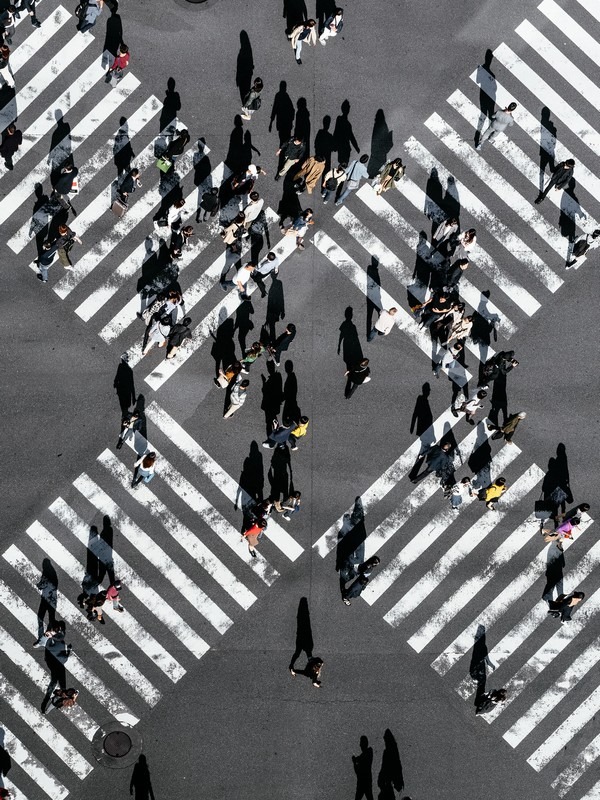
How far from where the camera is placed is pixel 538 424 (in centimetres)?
2219

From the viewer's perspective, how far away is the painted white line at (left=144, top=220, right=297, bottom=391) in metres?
22.0

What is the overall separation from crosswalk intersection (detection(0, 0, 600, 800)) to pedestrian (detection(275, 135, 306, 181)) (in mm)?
→ 1263

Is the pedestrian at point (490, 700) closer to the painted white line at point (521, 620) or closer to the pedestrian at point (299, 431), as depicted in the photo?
the painted white line at point (521, 620)

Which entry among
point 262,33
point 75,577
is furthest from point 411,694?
point 262,33

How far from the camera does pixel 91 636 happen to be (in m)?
21.9

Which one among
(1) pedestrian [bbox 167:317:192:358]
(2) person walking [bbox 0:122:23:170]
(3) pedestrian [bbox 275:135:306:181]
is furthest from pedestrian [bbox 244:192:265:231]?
(2) person walking [bbox 0:122:23:170]

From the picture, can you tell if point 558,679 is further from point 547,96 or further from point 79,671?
point 547,96

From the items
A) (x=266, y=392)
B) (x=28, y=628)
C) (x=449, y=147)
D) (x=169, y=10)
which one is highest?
(x=449, y=147)

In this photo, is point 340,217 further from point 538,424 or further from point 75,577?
point 75,577

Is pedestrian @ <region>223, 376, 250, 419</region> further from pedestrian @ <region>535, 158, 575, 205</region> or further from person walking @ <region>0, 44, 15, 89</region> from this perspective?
person walking @ <region>0, 44, 15, 89</region>

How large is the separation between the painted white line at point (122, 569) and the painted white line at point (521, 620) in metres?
6.96

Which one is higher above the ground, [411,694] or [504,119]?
[504,119]

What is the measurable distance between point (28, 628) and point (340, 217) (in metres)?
13.5

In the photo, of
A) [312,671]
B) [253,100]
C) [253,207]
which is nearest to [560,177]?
[253,207]
